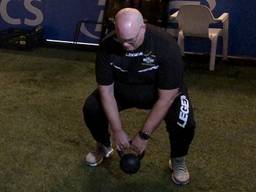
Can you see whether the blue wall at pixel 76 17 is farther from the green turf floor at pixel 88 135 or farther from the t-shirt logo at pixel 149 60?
the t-shirt logo at pixel 149 60

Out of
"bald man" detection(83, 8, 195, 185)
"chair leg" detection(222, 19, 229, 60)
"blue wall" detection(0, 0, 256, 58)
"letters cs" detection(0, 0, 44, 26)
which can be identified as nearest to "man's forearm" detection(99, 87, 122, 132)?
"bald man" detection(83, 8, 195, 185)

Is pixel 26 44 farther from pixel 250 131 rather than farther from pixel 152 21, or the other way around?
pixel 250 131

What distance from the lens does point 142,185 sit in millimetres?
2041

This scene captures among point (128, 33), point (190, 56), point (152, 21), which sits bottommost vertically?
point (190, 56)

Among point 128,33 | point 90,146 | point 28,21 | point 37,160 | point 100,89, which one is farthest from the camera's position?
point 28,21

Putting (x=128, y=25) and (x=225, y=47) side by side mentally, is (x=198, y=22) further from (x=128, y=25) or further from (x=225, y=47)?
(x=128, y=25)

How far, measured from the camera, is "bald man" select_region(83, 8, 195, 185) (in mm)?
1768

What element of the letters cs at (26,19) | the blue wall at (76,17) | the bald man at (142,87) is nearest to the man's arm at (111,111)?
the bald man at (142,87)

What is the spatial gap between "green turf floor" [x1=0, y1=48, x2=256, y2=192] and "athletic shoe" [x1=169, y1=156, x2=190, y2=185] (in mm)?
39

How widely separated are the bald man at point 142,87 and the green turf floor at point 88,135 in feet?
0.76

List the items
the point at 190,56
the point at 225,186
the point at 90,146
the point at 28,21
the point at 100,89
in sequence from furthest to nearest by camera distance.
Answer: the point at 28,21 → the point at 190,56 → the point at 90,146 → the point at 225,186 → the point at 100,89

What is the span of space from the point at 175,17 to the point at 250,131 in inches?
58.1

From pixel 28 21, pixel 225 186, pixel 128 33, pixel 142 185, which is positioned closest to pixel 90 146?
pixel 142 185

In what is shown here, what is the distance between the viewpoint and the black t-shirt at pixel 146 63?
177cm
